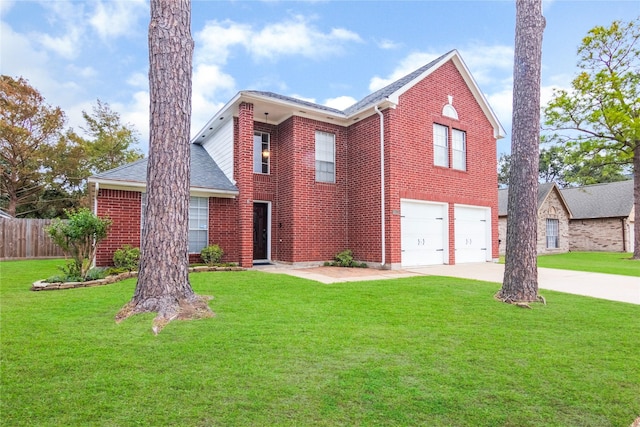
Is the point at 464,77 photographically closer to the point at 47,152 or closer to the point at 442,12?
the point at 442,12

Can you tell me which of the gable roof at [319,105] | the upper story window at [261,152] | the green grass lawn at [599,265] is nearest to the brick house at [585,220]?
the green grass lawn at [599,265]

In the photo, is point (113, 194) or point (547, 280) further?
point (113, 194)

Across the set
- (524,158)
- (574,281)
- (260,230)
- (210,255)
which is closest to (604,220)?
(574,281)

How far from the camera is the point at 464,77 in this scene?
518 inches

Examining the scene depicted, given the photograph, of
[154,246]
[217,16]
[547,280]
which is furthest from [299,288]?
[217,16]

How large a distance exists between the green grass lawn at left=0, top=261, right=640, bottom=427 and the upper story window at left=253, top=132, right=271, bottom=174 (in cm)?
751

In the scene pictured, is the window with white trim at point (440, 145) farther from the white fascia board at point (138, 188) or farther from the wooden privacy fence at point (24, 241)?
the wooden privacy fence at point (24, 241)

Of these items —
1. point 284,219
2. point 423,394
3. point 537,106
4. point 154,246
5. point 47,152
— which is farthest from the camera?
point 47,152

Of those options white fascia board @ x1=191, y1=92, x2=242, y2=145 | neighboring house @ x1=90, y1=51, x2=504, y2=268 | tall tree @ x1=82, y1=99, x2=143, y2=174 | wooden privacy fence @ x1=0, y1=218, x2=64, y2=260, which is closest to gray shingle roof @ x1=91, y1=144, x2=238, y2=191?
neighboring house @ x1=90, y1=51, x2=504, y2=268

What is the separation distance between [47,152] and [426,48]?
21.5 meters

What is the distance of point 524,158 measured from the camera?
608cm

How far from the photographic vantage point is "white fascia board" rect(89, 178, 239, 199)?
9.32 m

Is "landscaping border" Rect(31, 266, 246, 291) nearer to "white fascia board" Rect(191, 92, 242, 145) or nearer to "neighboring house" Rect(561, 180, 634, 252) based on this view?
"white fascia board" Rect(191, 92, 242, 145)

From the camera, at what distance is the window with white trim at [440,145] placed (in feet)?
40.3
